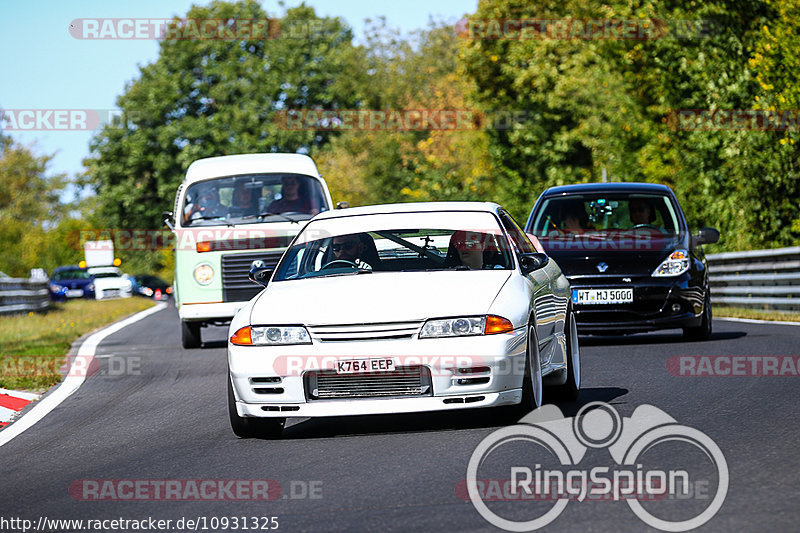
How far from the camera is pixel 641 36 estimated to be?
29.1 meters

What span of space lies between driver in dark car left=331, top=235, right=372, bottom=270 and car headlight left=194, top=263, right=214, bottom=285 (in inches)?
314

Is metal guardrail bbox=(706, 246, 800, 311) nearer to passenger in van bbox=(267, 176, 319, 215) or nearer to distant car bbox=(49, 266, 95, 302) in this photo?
passenger in van bbox=(267, 176, 319, 215)

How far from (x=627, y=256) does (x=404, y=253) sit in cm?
570

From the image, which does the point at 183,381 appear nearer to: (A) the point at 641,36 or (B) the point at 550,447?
(B) the point at 550,447

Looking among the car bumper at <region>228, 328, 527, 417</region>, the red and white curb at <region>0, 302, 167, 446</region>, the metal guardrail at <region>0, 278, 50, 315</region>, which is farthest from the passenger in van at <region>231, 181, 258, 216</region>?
the metal guardrail at <region>0, 278, 50, 315</region>

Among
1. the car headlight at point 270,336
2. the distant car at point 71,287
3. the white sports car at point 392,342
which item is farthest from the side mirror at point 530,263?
the distant car at point 71,287

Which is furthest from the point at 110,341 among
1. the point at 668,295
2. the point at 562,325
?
the point at 562,325

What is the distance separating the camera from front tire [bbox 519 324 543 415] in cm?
787

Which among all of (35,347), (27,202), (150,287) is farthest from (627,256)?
(27,202)

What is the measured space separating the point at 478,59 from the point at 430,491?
40.4 m

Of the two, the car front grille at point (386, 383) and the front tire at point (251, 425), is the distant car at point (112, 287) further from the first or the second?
the car front grille at point (386, 383)

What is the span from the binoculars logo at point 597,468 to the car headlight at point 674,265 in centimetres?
553

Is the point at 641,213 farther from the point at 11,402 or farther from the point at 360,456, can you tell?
the point at 360,456

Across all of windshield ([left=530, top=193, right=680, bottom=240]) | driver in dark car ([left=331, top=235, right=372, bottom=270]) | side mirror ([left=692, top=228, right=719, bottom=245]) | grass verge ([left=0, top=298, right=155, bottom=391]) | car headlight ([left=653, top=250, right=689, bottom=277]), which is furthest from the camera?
windshield ([left=530, top=193, right=680, bottom=240])
